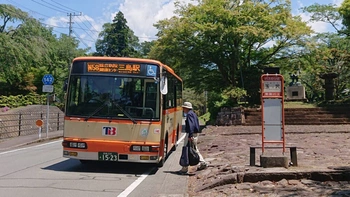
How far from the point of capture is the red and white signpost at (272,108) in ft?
30.0

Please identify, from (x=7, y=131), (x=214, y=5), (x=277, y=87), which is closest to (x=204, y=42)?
(x=214, y=5)

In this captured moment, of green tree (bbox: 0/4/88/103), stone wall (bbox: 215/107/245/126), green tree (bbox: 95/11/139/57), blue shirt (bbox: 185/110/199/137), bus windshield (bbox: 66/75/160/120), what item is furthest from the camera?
green tree (bbox: 95/11/139/57)

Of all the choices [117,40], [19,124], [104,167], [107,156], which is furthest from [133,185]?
[117,40]

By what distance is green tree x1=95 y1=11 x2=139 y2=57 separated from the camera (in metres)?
75.5

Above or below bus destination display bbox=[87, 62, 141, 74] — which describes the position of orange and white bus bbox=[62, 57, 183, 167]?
below

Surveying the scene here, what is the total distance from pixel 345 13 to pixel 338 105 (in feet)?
28.4

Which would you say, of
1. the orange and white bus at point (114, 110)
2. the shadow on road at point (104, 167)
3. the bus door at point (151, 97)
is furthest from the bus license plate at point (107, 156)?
the bus door at point (151, 97)

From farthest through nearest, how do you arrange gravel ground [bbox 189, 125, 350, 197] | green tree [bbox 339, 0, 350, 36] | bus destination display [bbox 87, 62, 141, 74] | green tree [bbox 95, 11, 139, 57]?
green tree [bbox 95, 11, 139, 57]
green tree [bbox 339, 0, 350, 36]
bus destination display [bbox 87, 62, 141, 74]
gravel ground [bbox 189, 125, 350, 197]

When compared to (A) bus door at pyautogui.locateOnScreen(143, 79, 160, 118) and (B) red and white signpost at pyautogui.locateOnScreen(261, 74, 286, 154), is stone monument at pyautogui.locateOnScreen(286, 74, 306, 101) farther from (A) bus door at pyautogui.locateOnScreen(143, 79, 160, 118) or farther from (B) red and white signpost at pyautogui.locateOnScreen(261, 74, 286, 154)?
(A) bus door at pyautogui.locateOnScreen(143, 79, 160, 118)

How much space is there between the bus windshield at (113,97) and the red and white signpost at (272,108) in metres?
2.79

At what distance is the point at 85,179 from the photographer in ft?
30.0

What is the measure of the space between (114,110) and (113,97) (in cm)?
35

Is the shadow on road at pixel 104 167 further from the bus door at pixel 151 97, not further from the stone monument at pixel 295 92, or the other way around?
the stone monument at pixel 295 92

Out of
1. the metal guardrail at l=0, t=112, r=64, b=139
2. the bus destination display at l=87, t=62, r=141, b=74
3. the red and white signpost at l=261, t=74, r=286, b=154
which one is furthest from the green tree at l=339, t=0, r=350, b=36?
the bus destination display at l=87, t=62, r=141, b=74
